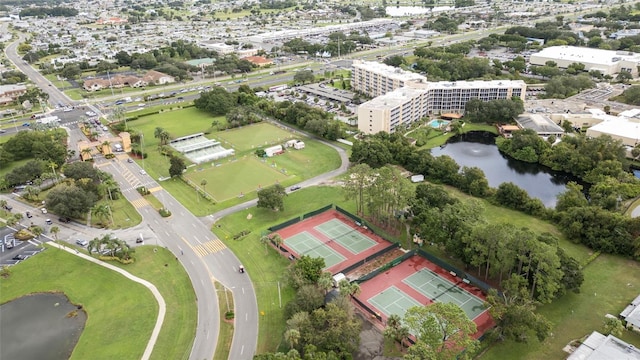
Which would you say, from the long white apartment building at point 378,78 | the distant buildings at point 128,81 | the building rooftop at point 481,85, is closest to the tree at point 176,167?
the long white apartment building at point 378,78

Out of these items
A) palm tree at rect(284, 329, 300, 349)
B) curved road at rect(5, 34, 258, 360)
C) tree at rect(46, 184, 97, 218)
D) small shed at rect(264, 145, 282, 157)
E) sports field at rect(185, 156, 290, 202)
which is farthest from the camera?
small shed at rect(264, 145, 282, 157)

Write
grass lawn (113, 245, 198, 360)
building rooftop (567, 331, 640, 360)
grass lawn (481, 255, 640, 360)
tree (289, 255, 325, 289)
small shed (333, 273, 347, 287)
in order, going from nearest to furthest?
building rooftop (567, 331, 640, 360), grass lawn (481, 255, 640, 360), grass lawn (113, 245, 198, 360), tree (289, 255, 325, 289), small shed (333, 273, 347, 287)

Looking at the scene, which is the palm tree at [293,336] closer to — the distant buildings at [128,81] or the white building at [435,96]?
the white building at [435,96]

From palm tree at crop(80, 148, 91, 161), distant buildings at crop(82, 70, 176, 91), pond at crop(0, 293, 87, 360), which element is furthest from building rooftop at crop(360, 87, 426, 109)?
distant buildings at crop(82, 70, 176, 91)

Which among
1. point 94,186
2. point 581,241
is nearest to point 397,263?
point 581,241

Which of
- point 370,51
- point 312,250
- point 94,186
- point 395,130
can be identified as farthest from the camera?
point 370,51

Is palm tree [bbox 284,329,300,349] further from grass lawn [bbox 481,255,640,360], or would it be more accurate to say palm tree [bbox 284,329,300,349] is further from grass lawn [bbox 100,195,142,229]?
grass lawn [bbox 100,195,142,229]

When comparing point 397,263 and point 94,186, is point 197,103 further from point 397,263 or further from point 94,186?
point 397,263
